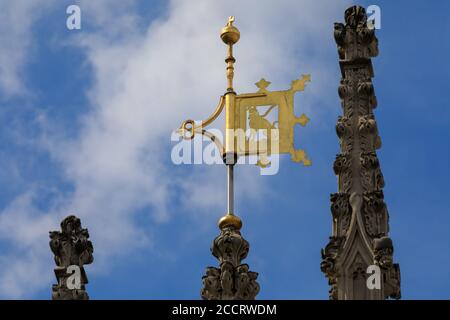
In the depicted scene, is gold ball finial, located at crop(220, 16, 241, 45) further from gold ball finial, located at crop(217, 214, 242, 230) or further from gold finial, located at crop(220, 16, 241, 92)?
gold ball finial, located at crop(217, 214, 242, 230)

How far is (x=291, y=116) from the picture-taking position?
57156mm

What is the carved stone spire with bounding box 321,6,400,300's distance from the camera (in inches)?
2040

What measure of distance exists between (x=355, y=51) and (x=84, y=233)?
6937 millimetres

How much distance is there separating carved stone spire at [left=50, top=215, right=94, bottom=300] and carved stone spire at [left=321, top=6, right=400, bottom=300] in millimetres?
5054

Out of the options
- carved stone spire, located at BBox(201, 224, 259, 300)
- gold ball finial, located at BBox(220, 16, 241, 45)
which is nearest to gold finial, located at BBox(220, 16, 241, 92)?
gold ball finial, located at BBox(220, 16, 241, 45)

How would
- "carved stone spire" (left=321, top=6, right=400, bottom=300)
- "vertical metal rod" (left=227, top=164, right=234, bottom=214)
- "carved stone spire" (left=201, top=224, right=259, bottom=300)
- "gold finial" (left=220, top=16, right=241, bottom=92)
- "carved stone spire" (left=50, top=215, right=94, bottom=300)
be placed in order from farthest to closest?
"gold finial" (left=220, top=16, right=241, bottom=92)
"vertical metal rod" (left=227, top=164, right=234, bottom=214)
"carved stone spire" (left=50, top=215, right=94, bottom=300)
"carved stone spire" (left=201, top=224, right=259, bottom=300)
"carved stone spire" (left=321, top=6, right=400, bottom=300)

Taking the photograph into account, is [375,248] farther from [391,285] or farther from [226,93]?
[226,93]

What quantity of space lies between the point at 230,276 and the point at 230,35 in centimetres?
744

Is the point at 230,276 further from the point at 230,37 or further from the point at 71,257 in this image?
the point at 230,37

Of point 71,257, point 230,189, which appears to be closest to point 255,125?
point 230,189

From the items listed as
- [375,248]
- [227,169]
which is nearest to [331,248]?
[375,248]

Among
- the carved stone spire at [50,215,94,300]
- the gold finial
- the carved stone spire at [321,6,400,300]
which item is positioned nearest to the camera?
the carved stone spire at [321,6,400,300]

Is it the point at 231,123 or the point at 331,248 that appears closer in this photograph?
the point at 331,248

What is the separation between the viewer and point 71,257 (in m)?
54.0
